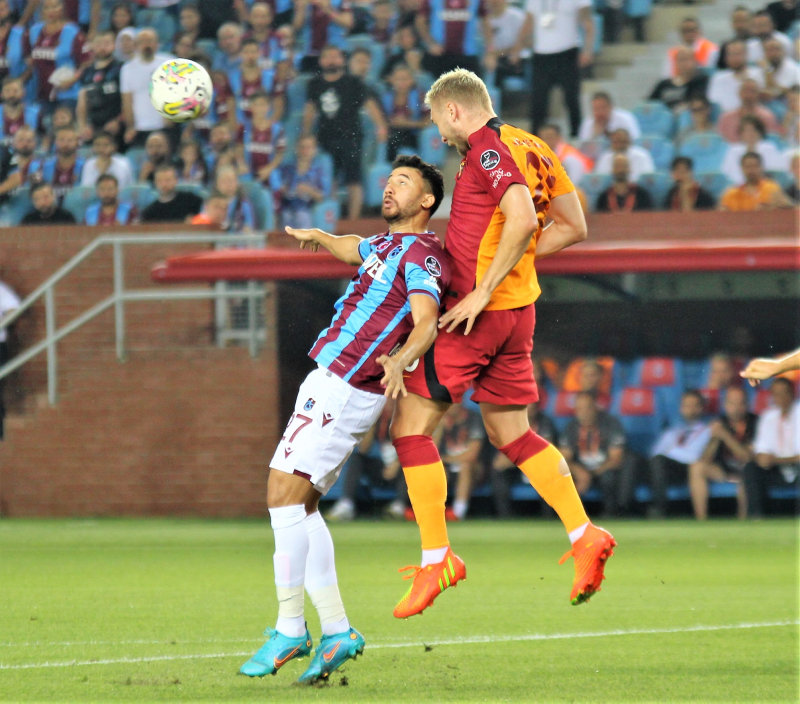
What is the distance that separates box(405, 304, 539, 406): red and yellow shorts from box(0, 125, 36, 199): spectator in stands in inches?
399

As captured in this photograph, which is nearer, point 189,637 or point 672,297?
point 189,637

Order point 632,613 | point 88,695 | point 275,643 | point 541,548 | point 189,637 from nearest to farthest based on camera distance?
point 88,695, point 275,643, point 189,637, point 632,613, point 541,548

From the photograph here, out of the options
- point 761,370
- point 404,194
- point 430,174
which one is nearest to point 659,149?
point 430,174

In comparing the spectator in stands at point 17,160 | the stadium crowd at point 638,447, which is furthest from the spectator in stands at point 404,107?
the spectator in stands at point 17,160

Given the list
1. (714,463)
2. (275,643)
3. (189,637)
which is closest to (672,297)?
(714,463)

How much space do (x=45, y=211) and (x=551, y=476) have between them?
32.1 feet

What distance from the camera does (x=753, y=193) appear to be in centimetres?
1277

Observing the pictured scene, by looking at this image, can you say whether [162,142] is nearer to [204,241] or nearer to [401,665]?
[204,241]

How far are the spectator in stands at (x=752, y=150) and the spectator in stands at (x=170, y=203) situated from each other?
515cm

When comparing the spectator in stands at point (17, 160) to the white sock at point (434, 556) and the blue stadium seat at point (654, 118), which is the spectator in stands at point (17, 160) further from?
the white sock at point (434, 556)

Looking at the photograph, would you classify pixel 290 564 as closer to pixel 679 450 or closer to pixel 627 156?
pixel 679 450

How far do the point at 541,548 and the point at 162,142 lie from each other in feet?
20.9

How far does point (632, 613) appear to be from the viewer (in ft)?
21.8

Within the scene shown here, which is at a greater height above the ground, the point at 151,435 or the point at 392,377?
the point at 392,377
